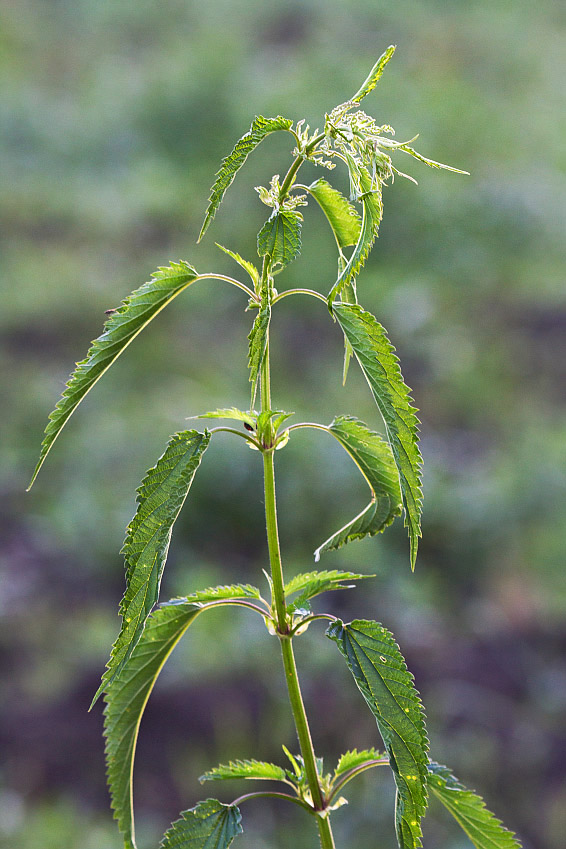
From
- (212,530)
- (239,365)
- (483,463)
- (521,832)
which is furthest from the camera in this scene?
(239,365)

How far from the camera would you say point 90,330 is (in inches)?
125

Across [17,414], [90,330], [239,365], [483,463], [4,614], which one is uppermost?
[90,330]

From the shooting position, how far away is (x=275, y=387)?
287cm

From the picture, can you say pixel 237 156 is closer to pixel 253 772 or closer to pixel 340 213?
pixel 340 213

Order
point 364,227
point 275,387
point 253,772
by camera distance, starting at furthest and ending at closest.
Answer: point 275,387 → point 253,772 → point 364,227

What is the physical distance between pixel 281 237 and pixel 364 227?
0.05 meters

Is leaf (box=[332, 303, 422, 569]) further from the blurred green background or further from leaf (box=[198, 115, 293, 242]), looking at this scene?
the blurred green background

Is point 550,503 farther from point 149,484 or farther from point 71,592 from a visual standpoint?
point 149,484

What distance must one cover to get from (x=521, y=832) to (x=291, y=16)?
13.8 ft

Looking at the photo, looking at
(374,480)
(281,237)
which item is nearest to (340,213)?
(281,237)

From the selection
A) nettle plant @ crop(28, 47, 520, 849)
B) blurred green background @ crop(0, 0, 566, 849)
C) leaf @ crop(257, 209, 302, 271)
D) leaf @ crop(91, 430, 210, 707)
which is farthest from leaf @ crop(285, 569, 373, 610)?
blurred green background @ crop(0, 0, 566, 849)

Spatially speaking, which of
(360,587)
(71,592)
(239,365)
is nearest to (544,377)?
(239,365)

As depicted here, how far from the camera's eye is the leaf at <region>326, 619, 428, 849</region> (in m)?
0.50

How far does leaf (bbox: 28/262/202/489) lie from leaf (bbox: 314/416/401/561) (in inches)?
6.5
